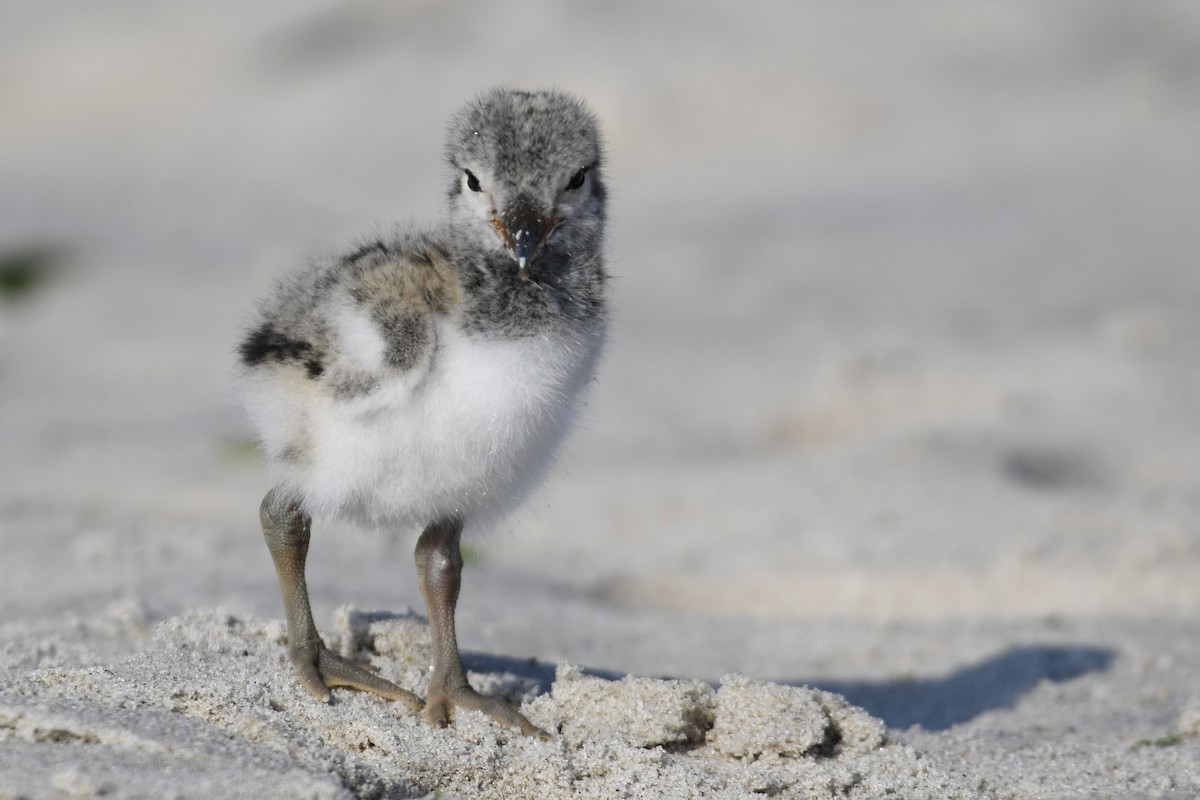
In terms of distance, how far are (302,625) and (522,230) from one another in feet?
3.94

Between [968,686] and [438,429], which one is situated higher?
[968,686]

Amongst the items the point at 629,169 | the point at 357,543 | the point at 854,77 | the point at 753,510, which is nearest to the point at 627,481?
the point at 753,510

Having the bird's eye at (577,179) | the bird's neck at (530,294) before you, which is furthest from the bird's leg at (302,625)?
the bird's eye at (577,179)

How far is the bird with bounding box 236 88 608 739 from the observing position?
3.62 metres

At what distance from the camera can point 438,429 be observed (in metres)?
3.63

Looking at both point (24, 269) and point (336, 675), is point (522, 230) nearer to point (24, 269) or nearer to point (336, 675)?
point (336, 675)

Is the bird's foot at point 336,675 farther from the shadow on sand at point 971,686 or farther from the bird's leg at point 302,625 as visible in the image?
the shadow on sand at point 971,686

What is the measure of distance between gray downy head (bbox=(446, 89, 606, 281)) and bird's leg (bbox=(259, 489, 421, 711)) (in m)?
0.88

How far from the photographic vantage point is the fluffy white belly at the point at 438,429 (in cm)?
361

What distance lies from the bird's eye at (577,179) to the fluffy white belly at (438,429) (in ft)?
1.36

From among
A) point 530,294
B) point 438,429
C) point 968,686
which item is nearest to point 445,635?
point 438,429

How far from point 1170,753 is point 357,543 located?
3795 mm

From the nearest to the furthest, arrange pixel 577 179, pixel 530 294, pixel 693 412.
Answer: pixel 530 294 → pixel 577 179 → pixel 693 412

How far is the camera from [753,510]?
23.9 feet
